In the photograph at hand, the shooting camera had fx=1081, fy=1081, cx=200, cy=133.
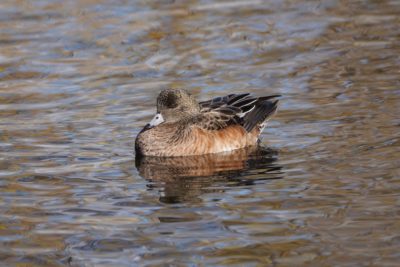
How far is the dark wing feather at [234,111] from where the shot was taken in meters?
11.4

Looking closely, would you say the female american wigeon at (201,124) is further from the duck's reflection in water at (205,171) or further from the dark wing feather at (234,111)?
the duck's reflection in water at (205,171)

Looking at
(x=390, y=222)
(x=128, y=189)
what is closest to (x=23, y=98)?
(x=128, y=189)

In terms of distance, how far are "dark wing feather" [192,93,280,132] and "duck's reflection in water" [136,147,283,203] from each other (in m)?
0.40

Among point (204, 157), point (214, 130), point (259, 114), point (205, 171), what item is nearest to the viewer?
point (205, 171)

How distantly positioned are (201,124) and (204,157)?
47 centimetres

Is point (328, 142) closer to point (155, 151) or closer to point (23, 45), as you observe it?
point (155, 151)

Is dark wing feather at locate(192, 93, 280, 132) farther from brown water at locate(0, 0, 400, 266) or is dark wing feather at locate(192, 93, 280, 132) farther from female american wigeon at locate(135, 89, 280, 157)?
brown water at locate(0, 0, 400, 266)

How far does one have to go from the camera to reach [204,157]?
11.0 metres

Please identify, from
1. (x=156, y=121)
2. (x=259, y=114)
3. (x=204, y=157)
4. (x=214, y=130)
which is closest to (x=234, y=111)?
(x=259, y=114)

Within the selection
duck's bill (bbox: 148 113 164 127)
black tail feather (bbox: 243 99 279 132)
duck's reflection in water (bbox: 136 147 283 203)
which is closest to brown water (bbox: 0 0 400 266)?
duck's reflection in water (bbox: 136 147 283 203)

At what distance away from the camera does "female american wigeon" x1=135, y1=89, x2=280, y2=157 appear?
36.3ft

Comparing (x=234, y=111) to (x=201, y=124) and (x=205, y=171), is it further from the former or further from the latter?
(x=205, y=171)

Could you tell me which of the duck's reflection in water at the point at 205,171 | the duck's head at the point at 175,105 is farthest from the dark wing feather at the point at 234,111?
the duck's reflection in water at the point at 205,171

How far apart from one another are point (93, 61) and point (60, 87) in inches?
51.3
